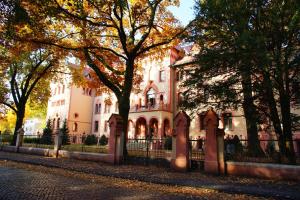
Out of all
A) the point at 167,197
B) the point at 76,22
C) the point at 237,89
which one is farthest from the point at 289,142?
the point at 76,22

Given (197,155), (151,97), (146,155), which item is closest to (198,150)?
(197,155)

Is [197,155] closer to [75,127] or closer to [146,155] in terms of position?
[146,155]

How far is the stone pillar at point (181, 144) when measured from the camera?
1182 centimetres

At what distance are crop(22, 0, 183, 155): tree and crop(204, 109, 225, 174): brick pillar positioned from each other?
529 centimetres

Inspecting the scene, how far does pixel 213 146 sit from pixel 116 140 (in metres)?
5.54

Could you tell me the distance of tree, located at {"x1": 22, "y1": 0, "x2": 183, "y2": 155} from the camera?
45.9 feet

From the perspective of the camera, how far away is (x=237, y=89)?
11500 mm

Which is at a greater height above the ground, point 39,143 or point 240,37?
point 240,37

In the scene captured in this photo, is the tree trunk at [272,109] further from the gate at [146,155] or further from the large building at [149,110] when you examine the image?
the large building at [149,110]

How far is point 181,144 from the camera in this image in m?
12.0

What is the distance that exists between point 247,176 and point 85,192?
6351 millimetres

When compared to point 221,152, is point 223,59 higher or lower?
higher

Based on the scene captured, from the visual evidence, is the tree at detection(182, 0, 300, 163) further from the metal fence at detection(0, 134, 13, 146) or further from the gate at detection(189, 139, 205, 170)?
the metal fence at detection(0, 134, 13, 146)

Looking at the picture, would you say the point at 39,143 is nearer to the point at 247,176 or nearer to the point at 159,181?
the point at 159,181
